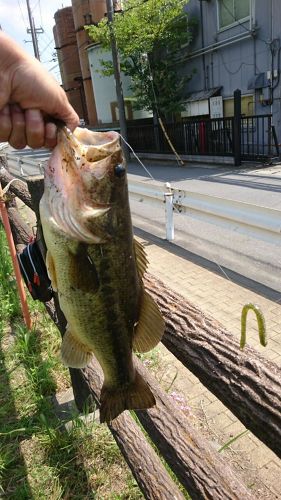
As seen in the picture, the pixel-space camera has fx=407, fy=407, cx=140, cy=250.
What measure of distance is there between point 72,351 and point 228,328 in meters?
2.90

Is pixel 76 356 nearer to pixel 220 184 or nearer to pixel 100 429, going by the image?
pixel 100 429

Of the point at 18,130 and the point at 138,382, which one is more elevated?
the point at 18,130

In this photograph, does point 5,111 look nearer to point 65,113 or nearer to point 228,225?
point 65,113

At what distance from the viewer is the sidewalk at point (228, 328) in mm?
2764

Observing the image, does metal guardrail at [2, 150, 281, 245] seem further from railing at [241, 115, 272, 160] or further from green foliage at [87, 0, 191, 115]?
green foliage at [87, 0, 191, 115]

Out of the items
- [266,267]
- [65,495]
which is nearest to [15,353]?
[65,495]

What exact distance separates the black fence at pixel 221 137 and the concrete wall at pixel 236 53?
771mm

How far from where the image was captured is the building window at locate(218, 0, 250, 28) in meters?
16.1

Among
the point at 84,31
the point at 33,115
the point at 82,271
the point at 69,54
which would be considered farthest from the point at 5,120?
the point at 69,54

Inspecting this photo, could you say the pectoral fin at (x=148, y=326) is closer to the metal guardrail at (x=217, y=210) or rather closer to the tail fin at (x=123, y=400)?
the tail fin at (x=123, y=400)

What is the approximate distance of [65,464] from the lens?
2787 millimetres

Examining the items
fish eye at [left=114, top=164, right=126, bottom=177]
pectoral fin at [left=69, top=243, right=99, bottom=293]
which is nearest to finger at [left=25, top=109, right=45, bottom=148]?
fish eye at [left=114, top=164, right=126, bottom=177]

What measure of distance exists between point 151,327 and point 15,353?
2.79m

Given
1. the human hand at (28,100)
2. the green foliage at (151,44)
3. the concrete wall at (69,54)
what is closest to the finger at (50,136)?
the human hand at (28,100)
